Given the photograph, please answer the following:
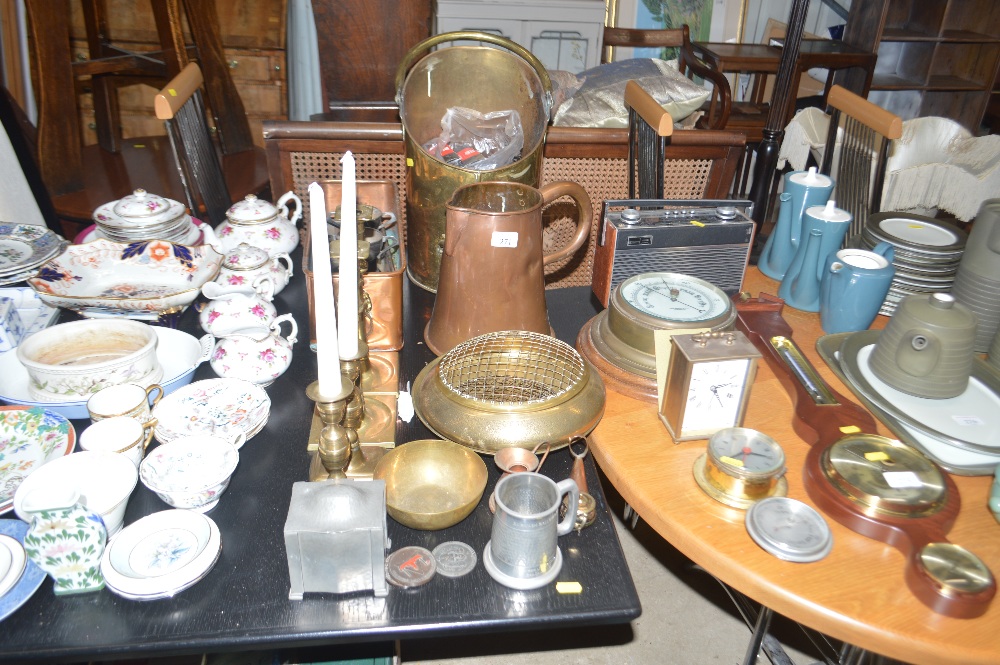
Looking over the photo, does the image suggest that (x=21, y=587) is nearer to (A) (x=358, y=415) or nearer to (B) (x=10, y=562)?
(B) (x=10, y=562)

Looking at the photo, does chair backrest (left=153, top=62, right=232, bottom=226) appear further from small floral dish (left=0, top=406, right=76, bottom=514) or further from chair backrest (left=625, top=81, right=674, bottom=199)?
chair backrest (left=625, top=81, right=674, bottom=199)

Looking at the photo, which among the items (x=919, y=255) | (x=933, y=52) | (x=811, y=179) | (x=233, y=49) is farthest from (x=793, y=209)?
(x=933, y=52)

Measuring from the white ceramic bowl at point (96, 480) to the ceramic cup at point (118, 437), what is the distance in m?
0.02

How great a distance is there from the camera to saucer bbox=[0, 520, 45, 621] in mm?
865

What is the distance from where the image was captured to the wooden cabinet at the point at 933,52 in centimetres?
397

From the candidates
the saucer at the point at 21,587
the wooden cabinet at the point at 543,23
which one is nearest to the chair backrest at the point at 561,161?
the saucer at the point at 21,587

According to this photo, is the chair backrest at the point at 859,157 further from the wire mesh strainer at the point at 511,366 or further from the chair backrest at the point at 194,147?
the chair backrest at the point at 194,147

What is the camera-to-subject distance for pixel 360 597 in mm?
913

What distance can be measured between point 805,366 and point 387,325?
775mm

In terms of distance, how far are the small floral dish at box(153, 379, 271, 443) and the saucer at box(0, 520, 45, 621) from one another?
0.23 metres

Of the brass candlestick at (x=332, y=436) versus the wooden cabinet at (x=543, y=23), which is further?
the wooden cabinet at (x=543, y=23)

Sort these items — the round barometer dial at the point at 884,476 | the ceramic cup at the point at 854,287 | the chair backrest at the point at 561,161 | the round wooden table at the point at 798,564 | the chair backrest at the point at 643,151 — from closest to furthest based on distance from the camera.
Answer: the round wooden table at the point at 798,564
the round barometer dial at the point at 884,476
the ceramic cup at the point at 854,287
the chair backrest at the point at 643,151
the chair backrest at the point at 561,161

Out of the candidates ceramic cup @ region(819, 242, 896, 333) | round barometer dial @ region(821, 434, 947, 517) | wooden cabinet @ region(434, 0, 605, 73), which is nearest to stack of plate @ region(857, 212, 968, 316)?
ceramic cup @ region(819, 242, 896, 333)

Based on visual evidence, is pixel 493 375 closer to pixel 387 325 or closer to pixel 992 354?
pixel 387 325
